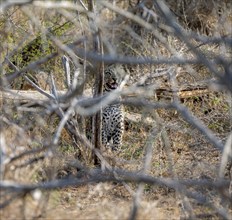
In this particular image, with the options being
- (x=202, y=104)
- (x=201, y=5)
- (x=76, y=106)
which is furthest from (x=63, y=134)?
(x=201, y=5)

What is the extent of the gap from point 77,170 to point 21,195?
2.65 meters

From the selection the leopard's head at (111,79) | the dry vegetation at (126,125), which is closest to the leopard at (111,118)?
the leopard's head at (111,79)

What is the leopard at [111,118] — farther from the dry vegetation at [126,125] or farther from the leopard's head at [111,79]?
the dry vegetation at [126,125]

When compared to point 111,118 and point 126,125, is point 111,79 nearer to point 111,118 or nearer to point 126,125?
point 111,118

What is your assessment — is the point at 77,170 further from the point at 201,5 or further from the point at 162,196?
the point at 201,5

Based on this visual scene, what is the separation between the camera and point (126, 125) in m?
8.38

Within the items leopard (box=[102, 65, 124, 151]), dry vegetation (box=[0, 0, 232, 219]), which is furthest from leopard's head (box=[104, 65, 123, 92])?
dry vegetation (box=[0, 0, 232, 219])

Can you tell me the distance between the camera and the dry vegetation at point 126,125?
143 inches

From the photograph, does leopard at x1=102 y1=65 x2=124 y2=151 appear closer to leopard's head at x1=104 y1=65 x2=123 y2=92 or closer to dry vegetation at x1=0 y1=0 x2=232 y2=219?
leopard's head at x1=104 y1=65 x2=123 y2=92

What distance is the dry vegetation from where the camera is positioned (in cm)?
364

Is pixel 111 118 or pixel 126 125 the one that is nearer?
pixel 111 118

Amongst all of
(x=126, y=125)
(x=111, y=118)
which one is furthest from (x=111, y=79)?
(x=126, y=125)

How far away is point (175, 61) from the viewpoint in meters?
3.40

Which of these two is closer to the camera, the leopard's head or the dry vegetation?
the dry vegetation
